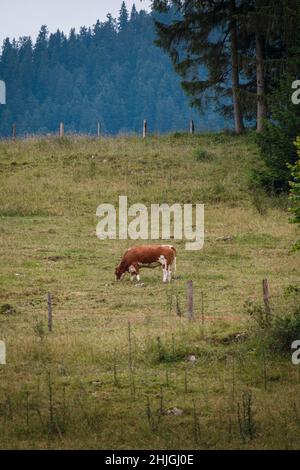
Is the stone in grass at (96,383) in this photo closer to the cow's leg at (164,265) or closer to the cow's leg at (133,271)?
the cow's leg at (164,265)

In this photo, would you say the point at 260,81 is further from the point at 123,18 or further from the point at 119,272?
the point at 123,18

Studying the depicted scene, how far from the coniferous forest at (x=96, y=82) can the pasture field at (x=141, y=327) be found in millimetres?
103021

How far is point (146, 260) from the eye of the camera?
26406mm

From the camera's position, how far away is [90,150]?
45969 millimetres

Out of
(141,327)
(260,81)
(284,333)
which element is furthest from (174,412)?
(260,81)

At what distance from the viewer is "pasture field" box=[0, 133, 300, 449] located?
14.3 meters

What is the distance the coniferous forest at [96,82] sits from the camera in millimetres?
148750

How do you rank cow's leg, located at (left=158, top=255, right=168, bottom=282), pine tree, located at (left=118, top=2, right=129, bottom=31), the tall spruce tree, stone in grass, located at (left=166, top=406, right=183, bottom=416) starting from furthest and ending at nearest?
pine tree, located at (left=118, top=2, right=129, bottom=31)
the tall spruce tree
cow's leg, located at (left=158, top=255, right=168, bottom=282)
stone in grass, located at (left=166, top=406, right=183, bottom=416)

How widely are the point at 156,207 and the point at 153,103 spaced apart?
384 ft

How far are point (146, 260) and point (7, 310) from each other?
5875 millimetres

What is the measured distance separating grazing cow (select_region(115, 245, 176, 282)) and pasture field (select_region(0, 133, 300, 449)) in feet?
1.61

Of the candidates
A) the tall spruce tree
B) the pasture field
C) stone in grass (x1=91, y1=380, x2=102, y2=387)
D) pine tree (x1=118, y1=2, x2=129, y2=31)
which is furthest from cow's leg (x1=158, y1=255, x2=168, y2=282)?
pine tree (x1=118, y1=2, x2=129, y2=31)

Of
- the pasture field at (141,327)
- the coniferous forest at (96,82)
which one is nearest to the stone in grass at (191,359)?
the pasture field at (141,327)

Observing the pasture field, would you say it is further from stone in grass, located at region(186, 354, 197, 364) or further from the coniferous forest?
the coniferous forest
